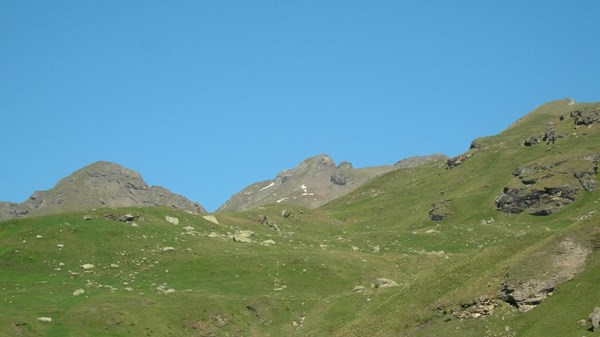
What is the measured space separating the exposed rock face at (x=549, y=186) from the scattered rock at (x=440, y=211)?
11.9 metres

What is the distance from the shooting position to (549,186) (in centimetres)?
12938

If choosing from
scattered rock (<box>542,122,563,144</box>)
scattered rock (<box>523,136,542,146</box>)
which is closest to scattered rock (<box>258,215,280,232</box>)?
scattered rock (<box>542,122,563,144</box>)

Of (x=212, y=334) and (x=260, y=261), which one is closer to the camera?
(x=212, y=334)

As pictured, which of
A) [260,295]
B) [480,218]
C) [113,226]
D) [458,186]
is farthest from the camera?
[458,186]

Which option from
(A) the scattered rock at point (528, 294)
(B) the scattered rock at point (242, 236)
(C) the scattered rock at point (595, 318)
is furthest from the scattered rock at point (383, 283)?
(C) the scattered rock at point (595, 318)

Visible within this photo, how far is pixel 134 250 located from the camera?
8488 centimetres

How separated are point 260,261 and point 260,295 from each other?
1039 cm

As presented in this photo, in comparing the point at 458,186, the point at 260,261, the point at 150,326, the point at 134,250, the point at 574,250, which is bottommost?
the point at 574,250

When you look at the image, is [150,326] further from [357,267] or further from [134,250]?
[357,267]

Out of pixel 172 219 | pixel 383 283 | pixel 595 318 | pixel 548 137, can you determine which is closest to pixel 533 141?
pixel 548 137

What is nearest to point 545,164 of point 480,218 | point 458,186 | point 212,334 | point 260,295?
point 480,218

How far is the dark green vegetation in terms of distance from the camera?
162 ft

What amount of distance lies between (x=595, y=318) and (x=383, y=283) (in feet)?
113

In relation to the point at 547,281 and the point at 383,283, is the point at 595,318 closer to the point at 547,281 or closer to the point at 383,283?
the point at 547,281
